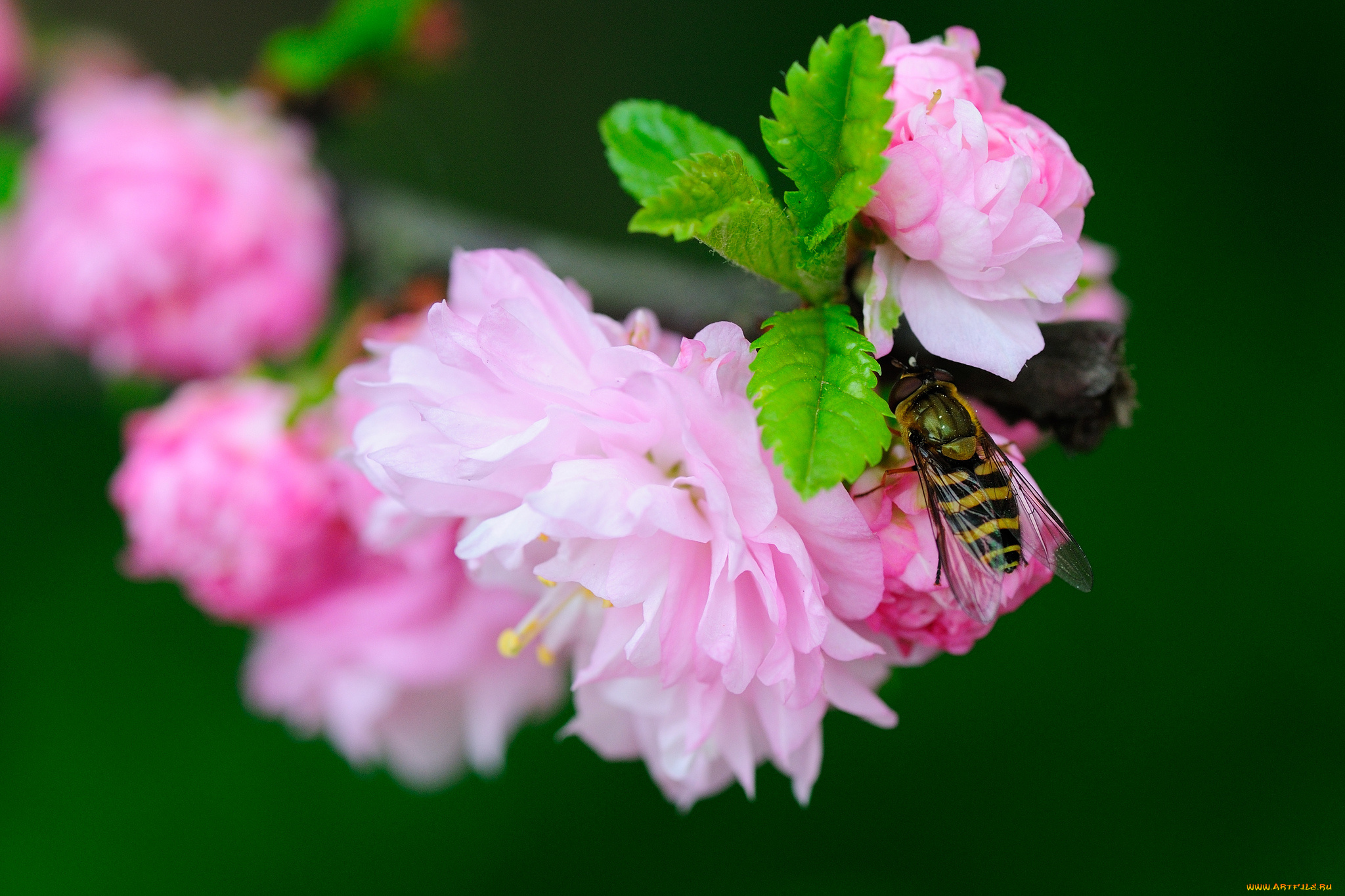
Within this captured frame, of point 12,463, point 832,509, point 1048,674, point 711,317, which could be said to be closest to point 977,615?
point 832,509

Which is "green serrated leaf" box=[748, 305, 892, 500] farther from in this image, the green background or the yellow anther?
the green background

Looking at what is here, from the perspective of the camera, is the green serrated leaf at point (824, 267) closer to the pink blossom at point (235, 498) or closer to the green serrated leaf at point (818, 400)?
the green serrated leaf at point (818, 400)

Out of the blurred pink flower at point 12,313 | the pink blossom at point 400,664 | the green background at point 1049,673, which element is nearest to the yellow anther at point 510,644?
the pink blossom at point 400,664

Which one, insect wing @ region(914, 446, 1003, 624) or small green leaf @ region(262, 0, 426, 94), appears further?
small green leaf @ region(262, 0, 426, 94)

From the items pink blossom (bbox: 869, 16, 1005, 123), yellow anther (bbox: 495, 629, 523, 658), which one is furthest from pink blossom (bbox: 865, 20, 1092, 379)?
yellow anther (bbox: 495, 629, 523, 658)

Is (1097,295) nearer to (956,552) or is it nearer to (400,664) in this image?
Result: (956,552)

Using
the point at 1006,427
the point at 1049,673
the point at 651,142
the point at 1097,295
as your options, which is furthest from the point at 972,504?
the point at 1049,673
